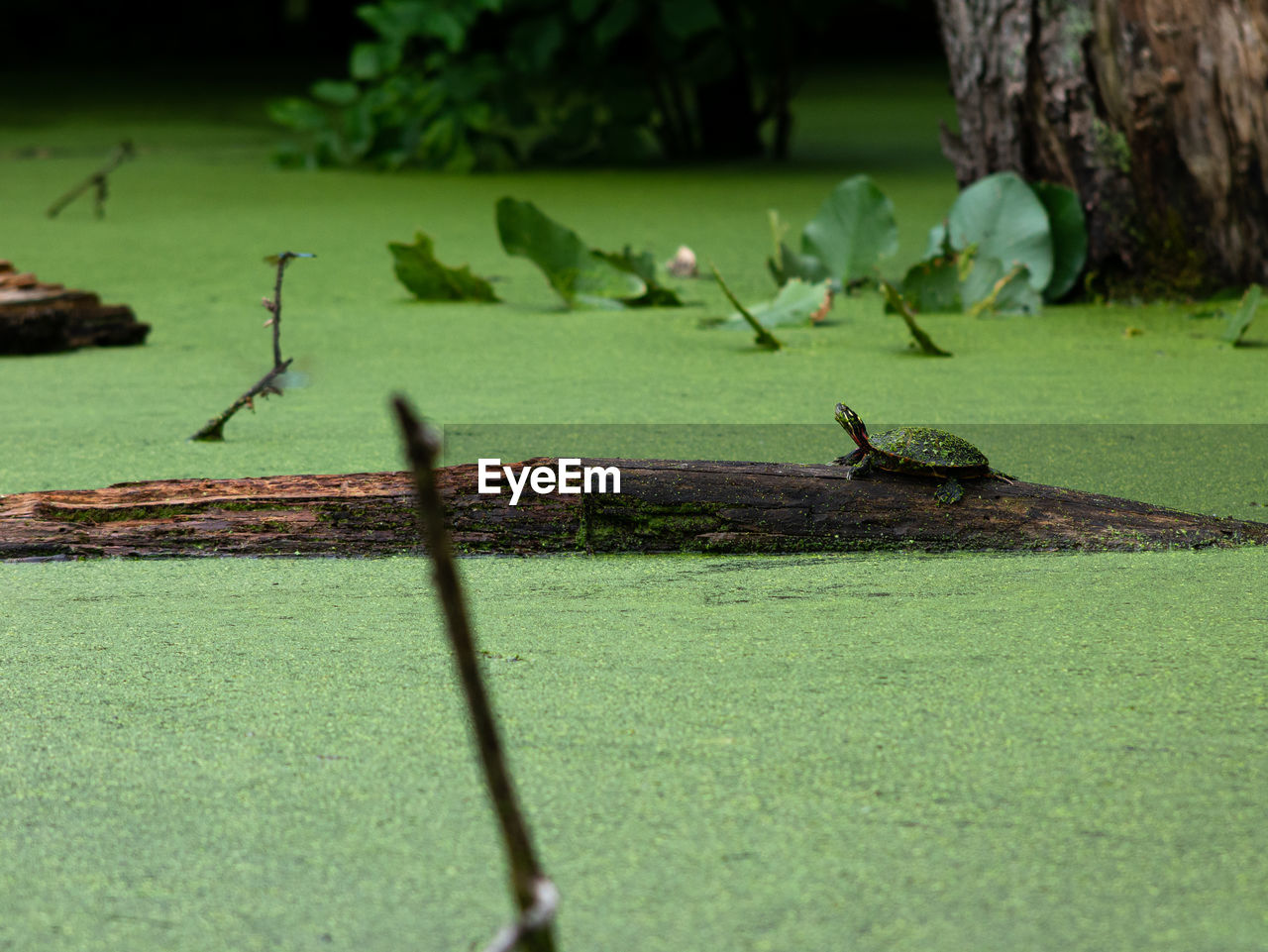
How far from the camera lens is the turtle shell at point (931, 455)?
135 centimetres

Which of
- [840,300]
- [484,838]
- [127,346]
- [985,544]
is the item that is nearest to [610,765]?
[484,838]

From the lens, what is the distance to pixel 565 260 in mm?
2809

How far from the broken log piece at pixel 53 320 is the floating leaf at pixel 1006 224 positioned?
1542mm

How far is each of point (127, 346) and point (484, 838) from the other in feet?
6.54

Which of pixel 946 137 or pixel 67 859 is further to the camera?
pixel 946 137

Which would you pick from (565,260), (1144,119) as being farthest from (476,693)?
(1144,119)

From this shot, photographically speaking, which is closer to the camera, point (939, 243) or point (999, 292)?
point (999, 292)

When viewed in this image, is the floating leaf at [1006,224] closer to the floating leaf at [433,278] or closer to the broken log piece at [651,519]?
the floating leaf at [433,278]

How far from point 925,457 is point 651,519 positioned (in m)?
0.27

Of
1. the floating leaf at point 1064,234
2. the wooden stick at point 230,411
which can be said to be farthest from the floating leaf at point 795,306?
the wooden stick at point 230,411

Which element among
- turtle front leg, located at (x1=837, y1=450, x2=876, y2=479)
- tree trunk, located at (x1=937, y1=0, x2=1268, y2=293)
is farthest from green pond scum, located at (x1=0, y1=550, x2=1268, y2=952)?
tree trunk, located at (x1=937, y1=0, x2=1268, y2=293)

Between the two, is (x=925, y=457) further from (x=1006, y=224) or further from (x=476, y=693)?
(x=1006, y=224)

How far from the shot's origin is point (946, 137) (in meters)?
3.08

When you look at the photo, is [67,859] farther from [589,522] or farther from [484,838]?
[589,522]
